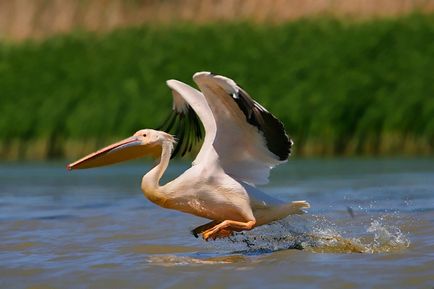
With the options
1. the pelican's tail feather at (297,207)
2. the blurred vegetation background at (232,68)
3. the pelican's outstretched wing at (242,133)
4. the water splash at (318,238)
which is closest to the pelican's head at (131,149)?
the pelican's outstretched wing at (242,133)

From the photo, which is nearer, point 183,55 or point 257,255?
point 257,255

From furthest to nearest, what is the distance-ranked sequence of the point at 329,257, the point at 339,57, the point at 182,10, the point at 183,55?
1. the point at 182,10
2. the point at 183,55
3. the point at 339,57
4. the point at 329,257

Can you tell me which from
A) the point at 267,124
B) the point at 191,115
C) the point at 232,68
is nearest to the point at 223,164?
the point at 267,124

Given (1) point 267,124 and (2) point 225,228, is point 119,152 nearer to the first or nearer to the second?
(2) point 225,228

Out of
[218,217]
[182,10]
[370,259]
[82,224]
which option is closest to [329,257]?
[370,259]

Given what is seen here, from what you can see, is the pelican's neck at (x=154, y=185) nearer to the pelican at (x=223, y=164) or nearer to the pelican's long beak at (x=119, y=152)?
the pelican at (x=223, y=164)

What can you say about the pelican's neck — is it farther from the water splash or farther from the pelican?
the water splash

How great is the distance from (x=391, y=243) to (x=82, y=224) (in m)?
3.14

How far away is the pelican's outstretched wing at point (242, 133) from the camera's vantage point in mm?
7857

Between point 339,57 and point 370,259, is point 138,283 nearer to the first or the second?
point 370,259

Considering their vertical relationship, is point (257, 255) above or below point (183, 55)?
below

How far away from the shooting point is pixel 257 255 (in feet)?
26.5

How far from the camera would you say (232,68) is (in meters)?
17.0

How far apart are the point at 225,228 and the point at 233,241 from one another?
510mm
